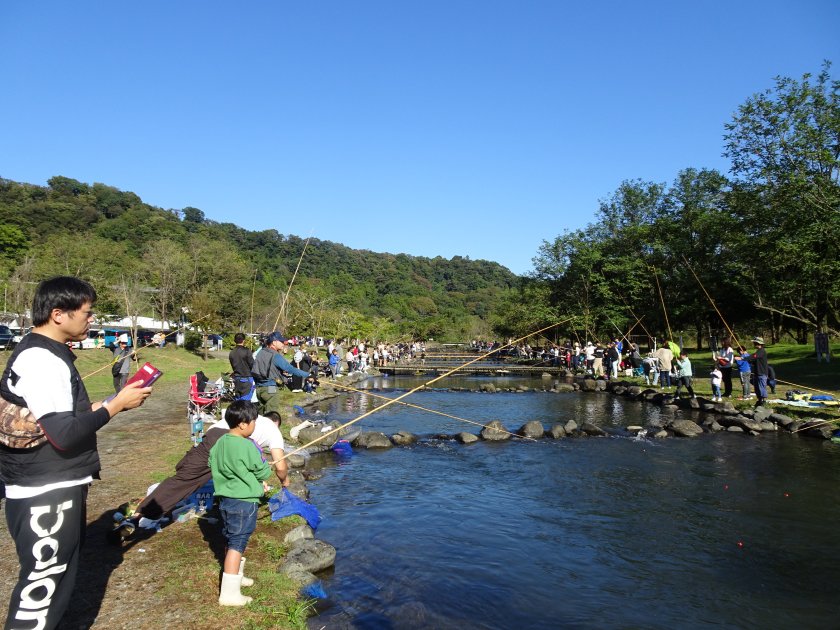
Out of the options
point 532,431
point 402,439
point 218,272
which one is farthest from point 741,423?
point 218,272

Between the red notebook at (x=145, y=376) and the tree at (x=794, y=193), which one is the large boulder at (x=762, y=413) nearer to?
the tree at (x=794, y=193)

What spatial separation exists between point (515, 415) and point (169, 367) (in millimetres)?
19321

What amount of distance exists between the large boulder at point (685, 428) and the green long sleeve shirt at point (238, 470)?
13.4 m

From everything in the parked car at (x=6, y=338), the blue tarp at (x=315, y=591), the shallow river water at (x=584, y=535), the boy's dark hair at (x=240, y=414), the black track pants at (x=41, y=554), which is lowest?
the shallow river water at (x=584, y=535)

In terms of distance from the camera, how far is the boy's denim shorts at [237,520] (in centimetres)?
458

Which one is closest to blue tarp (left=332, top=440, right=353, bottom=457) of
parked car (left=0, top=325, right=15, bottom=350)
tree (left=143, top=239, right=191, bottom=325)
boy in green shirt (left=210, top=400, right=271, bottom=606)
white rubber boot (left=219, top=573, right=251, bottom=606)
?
boy in green shirt (left=210, top=400, right=271, bottom=606)

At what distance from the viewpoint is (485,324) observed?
292ft

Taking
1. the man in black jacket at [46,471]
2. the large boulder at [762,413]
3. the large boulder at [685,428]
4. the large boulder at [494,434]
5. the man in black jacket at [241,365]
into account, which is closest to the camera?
the man in black jacket at [46,471]

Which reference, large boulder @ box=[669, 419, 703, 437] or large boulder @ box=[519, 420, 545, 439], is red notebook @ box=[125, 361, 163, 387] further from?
large boulder @ box=[669, 419, 703, 437]

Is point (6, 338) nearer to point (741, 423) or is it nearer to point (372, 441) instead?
point (372, 441)

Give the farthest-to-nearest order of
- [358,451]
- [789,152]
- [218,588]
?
1. [789,152]
2. [358,451]
3. [218,588]

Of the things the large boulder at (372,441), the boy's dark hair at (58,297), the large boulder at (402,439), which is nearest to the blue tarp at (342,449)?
the large boulder at (372,441)

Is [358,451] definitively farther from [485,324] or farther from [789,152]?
[485,324]

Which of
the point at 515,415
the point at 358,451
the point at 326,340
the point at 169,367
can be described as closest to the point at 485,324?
the point at 326,340
